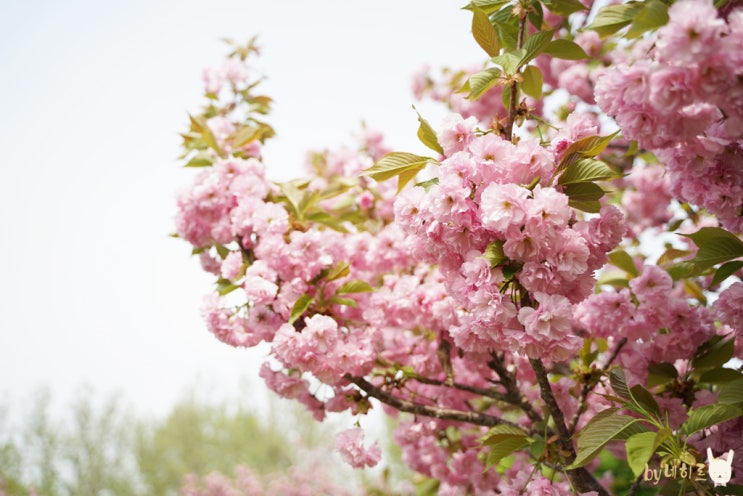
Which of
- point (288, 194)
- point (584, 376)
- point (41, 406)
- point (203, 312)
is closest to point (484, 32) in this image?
point (288, 194)

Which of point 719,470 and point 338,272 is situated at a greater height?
point 338,272

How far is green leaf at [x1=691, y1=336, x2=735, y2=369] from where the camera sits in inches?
74.6

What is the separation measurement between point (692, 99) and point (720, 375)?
1184mm

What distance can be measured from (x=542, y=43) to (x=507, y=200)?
59 centimetres

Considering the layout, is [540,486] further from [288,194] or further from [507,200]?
[288,194]

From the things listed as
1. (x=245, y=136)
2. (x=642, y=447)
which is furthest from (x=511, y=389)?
(x=245, y=136)

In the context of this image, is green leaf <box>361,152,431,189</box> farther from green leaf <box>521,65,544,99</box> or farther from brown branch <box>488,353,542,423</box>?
brown branch <box>488,353,542,423</box>

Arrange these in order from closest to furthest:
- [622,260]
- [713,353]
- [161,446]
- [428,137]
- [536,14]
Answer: [428,137], [536,14], [713,353], [622,260], [161,446]

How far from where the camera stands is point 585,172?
1.41 m

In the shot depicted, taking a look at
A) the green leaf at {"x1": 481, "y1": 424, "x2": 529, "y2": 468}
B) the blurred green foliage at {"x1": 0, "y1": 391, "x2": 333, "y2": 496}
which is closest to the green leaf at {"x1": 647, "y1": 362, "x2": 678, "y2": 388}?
the green leaf at {"x1": 481, "y1": 424, "x2": 529, "y2": 468}

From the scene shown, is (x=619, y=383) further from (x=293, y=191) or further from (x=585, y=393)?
(x=293, y=191)

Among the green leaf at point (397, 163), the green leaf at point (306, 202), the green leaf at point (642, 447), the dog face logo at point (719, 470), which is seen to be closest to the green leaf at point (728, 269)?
the dog face logo at point (719, 470)

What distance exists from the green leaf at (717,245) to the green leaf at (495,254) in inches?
26.4

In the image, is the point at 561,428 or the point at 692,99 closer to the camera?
the point at 692,99
